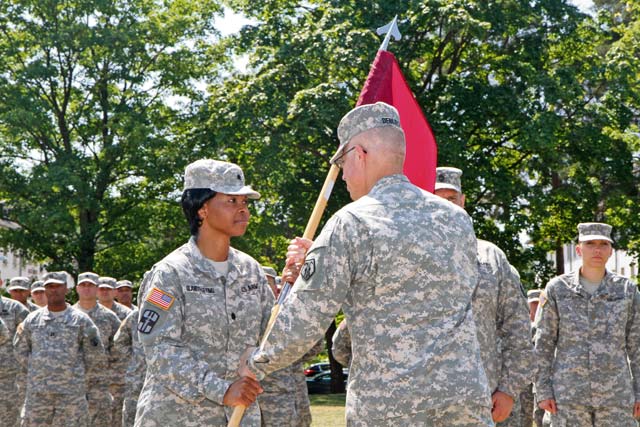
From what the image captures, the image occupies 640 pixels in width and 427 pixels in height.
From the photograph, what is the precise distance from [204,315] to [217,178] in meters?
0.76

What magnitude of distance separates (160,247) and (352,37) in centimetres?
1280

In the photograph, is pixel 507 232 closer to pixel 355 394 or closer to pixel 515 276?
pixel 515 276

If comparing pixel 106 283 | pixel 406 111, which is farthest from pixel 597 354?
pixel 106 283

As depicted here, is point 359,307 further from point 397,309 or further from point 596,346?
point 596,346

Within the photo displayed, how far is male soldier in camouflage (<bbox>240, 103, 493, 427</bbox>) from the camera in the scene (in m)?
4.20

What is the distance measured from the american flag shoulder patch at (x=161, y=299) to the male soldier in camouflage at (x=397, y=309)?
0.94 m

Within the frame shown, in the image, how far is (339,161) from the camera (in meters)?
4.77

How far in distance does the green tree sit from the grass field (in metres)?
10.1

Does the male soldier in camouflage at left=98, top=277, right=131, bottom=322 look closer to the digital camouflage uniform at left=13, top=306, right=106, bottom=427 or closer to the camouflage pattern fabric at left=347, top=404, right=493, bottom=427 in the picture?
the digital camouflage uniform at left=13, top=306, right=106, bottom=427

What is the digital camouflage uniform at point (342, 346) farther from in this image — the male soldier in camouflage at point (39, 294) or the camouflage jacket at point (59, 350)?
the male soldier in camouflage at point (39, 294)

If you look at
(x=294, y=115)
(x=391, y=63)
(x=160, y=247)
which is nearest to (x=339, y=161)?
(x=391, y=63)

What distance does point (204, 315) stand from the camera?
5363 millimetres

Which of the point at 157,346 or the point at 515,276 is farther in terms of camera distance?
the point at 515,276

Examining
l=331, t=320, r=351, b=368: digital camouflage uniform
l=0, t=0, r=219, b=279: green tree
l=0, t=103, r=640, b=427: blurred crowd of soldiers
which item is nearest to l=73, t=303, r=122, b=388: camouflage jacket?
l=0, t=103, r=640, b=427: blurred crowd of soldiers
